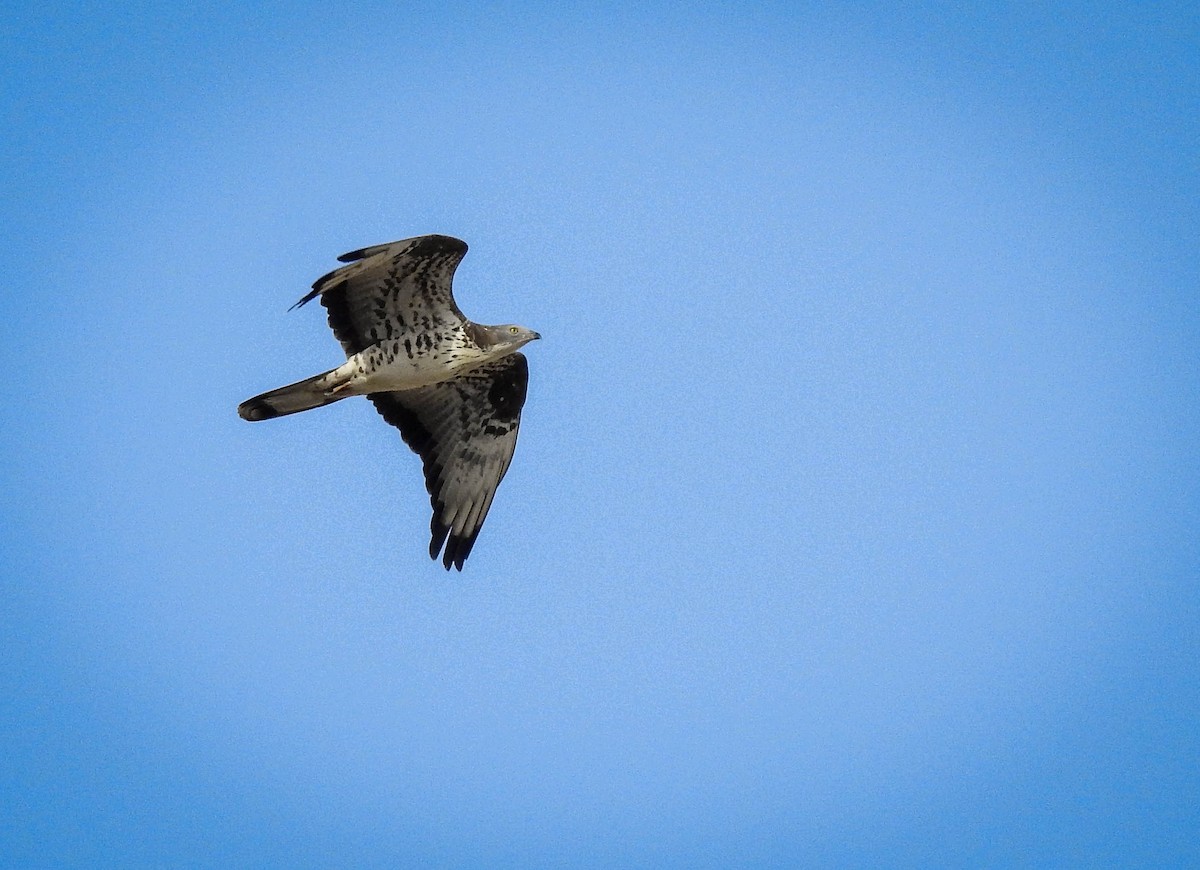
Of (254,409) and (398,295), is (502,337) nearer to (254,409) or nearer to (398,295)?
(398,295)

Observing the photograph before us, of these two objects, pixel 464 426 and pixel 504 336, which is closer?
pixel 504 336

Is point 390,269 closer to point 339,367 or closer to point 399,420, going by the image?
point 339,367

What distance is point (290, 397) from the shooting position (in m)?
11.3

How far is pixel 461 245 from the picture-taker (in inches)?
424

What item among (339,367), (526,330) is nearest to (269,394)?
(339,367)

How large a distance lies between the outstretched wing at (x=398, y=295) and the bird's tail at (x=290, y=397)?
0.34 meters

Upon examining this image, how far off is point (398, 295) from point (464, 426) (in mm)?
1651

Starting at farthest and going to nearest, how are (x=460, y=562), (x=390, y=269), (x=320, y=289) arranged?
(x=460, y=562) → (x=390, y=269) → (x=320, y=289)

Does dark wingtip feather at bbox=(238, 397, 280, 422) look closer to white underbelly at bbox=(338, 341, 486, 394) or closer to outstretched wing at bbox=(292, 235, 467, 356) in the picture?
white underbelly at bbox=(338, 341, 486, 394)

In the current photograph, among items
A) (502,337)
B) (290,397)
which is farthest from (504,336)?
(290,397)

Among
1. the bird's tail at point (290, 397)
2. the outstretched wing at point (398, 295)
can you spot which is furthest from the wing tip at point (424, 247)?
the bird's tail at point (290, 397)

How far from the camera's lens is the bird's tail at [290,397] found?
442 inches

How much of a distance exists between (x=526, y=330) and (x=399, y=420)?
1.64 meters

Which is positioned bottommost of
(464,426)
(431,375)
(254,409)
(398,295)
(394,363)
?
(254,409)
